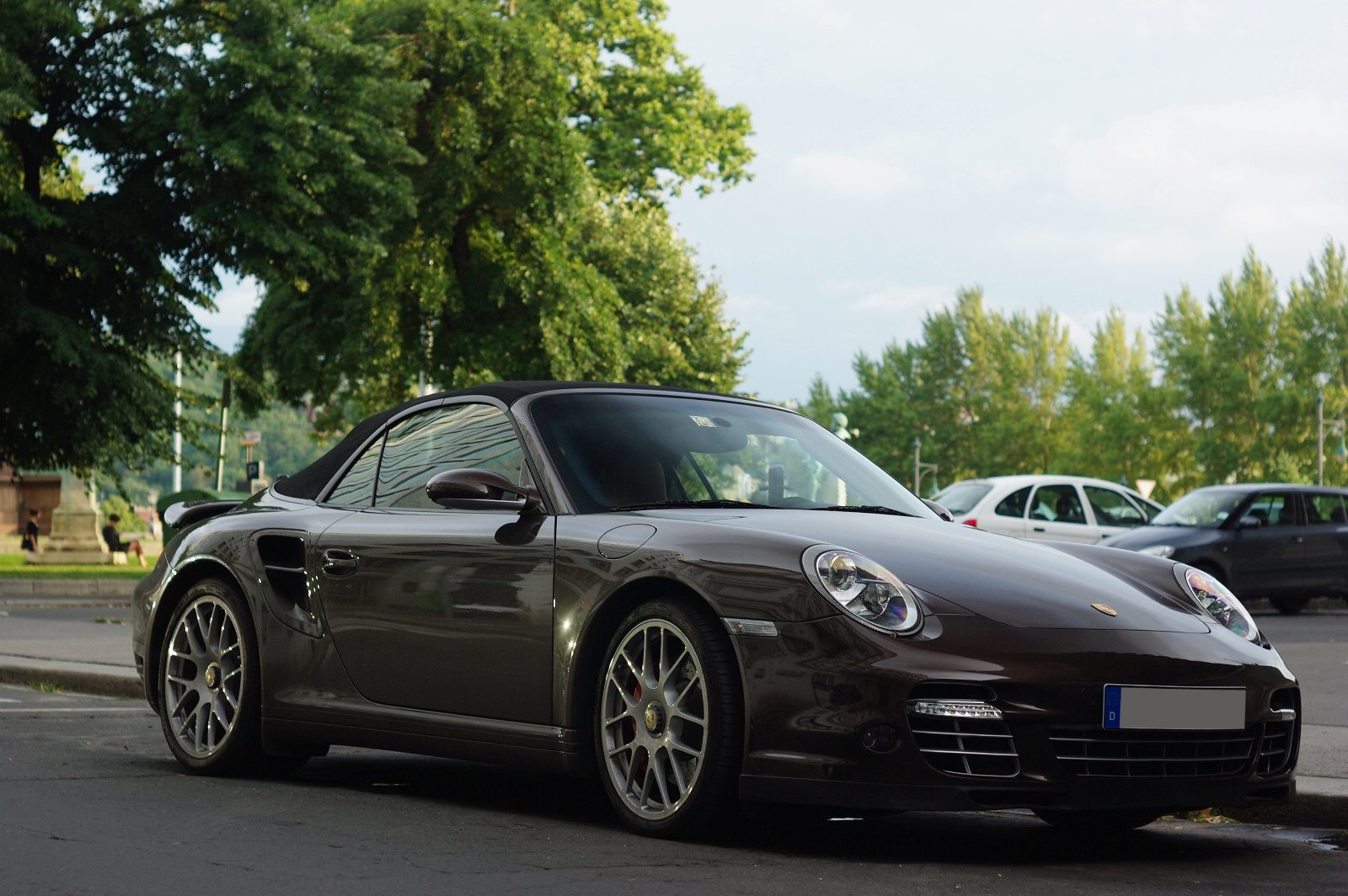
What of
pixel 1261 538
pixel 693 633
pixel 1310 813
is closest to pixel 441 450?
pixel 693 633

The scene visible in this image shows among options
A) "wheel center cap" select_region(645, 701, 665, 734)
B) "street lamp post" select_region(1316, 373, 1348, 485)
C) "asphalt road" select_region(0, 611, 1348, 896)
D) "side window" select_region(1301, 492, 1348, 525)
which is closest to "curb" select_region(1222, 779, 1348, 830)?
"asphalt road" select_region(0, 611, 1348, 896)

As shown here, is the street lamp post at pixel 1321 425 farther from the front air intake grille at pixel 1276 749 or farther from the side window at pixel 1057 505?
the front air intake grille at pixel 1276 749

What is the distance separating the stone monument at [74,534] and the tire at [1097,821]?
3052 centimetres

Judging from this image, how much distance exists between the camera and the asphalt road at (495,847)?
4.38 meters

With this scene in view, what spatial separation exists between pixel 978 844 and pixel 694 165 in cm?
3540

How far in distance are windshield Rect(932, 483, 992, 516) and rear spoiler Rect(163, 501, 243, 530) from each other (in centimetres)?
1532

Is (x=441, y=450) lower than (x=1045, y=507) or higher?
higher

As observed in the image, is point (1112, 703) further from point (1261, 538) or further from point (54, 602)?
point (54, 602)

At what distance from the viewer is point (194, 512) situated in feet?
24.0

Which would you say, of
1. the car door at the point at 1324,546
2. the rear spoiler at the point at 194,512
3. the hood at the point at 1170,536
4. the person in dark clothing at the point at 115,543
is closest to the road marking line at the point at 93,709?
the rear spoiler at the point at 194,512

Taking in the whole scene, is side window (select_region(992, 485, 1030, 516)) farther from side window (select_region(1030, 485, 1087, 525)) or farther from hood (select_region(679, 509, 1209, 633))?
hood (select_region(679, 509, 1209, 633))

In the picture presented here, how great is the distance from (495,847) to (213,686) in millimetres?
2166

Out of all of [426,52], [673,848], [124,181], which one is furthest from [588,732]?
[426,52]

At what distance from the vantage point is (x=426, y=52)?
99.1 feet
